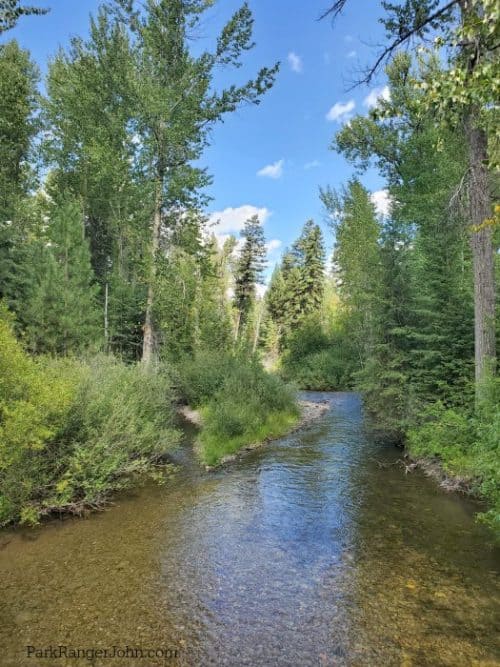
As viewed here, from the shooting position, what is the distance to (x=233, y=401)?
12.2 meters

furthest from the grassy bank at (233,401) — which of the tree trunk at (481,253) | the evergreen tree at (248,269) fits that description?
the evergreen tree at (248,269)

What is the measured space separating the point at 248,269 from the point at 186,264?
18.0 meters

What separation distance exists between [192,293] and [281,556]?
16.3m

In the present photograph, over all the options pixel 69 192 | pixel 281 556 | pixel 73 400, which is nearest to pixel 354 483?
pixel 281 556

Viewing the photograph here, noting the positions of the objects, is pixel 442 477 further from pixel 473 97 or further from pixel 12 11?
pixel 12 11

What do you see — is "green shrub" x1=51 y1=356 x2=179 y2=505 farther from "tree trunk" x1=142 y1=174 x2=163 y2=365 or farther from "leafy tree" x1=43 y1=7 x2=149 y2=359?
"leafy tree" x1=43 y1=7 x2=149 y2=359

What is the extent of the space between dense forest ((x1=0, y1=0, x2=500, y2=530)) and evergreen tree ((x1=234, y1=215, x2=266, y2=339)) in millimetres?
10436

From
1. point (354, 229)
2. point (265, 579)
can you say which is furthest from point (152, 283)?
point (354, 229)

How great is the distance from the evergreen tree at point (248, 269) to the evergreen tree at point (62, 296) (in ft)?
73.3

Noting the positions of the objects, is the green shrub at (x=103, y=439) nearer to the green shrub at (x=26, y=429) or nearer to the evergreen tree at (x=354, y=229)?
the green shrub at (x=26, y=429)

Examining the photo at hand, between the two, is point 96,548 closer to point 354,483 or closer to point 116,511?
point 116,511

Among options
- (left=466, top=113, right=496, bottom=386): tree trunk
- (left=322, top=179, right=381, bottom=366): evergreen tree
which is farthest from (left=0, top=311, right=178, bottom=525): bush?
(left=322, top=179, right=381, bottom=366): evergreen tree

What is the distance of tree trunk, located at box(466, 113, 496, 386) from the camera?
318 inches

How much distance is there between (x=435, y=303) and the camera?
949 centimetres
